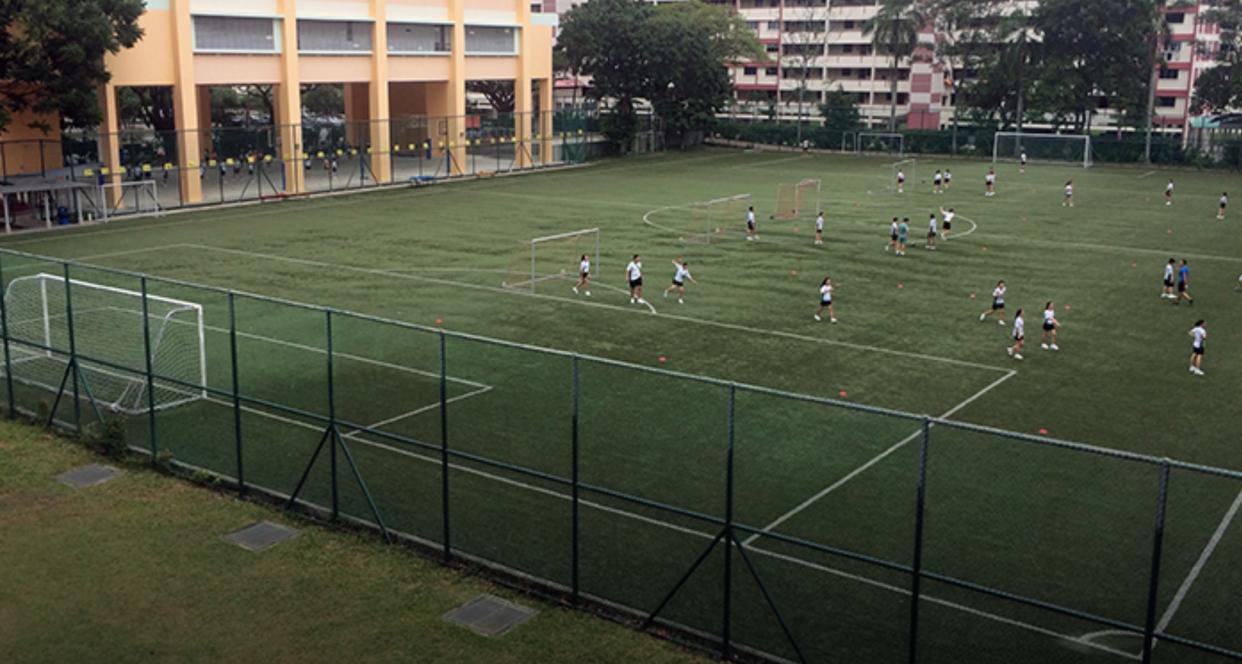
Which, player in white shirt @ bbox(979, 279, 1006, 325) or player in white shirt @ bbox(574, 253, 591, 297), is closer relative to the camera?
player in white shirt @ bbox(979, 279, 1006, 325)

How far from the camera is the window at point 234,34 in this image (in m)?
53.8

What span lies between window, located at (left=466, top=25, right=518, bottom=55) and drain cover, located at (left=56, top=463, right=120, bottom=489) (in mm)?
53357

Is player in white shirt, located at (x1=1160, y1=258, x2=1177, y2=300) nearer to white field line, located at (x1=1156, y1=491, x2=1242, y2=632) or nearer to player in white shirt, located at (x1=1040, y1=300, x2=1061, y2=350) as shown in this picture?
player in white shirt, located at (x1=1040, y1=300, x2=1061, y2=350)

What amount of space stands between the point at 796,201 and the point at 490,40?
27.0 metres

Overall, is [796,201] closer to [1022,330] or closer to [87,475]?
Answer: [1022,330]

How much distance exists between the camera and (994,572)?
49.7 ft

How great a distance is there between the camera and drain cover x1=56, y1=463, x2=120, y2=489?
59.5 feet

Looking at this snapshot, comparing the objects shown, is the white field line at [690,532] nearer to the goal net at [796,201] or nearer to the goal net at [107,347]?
the goal net at [107,347]

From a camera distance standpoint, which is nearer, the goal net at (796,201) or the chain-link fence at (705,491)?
the chain-link fence at (705,491)

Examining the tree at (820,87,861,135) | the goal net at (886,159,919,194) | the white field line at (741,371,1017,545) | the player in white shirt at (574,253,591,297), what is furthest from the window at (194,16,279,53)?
the tree at (820,87,861,135)

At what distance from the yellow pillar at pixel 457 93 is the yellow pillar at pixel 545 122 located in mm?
7068

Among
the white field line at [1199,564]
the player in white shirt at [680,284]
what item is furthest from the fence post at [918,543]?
the player in white shirt at [680,284]

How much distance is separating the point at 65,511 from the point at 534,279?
64.2ft

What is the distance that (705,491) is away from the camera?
17984 millimetres
